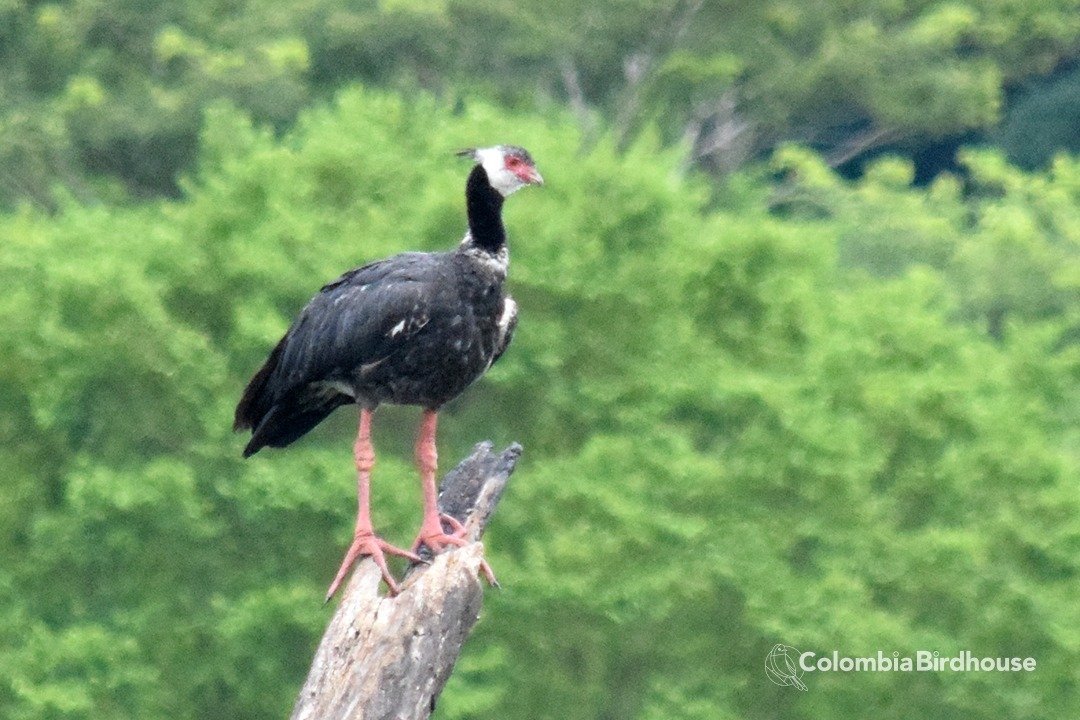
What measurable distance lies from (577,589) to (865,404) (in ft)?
14.9

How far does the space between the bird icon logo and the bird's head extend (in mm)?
15267

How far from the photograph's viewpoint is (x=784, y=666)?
2723 cm

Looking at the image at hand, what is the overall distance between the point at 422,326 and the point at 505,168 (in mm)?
887

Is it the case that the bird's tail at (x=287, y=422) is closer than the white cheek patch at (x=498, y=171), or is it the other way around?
the white cheek patch at (x=498, y=171)

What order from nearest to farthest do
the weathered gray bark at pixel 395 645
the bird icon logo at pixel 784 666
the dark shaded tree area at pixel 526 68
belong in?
the weathered gray bark at pixel 395 645, the bird icon logo at pixel 784 666, the dark shaded tree area at pixel 526 68

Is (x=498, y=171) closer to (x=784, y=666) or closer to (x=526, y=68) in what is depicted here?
(x=784, y=666)

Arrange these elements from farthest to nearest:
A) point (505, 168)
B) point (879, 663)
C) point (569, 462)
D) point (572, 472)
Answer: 1. point (569, 462)
2. point (572, 472)
3. point (879, 663)
4. point (505, 168)

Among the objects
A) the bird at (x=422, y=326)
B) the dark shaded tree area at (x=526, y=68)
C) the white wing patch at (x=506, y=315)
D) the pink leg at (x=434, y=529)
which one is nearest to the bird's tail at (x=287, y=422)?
the bird at (x=422, y=326)

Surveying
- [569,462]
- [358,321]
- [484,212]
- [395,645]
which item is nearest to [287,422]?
[358,321]

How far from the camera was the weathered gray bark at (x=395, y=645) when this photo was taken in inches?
416

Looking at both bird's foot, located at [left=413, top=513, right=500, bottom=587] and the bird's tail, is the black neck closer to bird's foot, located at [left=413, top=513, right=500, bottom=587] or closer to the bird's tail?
the bird's tail

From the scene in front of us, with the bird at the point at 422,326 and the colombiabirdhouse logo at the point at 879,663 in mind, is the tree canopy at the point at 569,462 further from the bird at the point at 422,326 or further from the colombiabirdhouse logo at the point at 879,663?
the bird at the point at 422,326

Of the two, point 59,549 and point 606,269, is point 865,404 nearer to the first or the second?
point 606,269

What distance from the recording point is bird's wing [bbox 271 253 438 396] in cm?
1252
